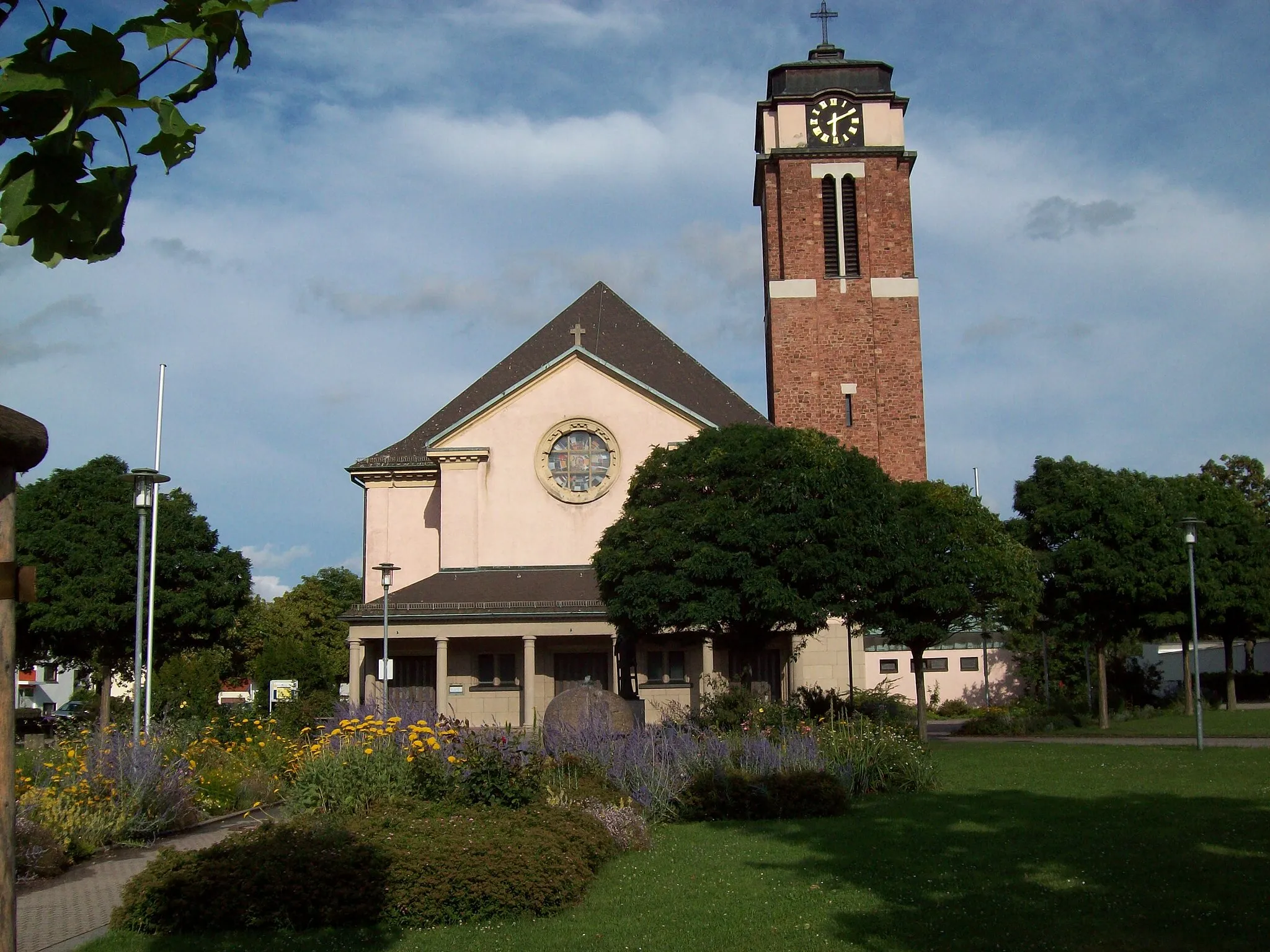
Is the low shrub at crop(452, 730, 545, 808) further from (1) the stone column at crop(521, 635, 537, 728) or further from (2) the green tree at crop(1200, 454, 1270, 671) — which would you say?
(2) the green tree at crop(1200, 454, 1270, 671)

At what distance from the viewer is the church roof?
3381 centimetres

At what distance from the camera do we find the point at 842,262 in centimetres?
4175

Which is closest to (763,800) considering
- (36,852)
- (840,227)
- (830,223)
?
(36,852)

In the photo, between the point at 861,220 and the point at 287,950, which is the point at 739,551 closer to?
the point at 287,950

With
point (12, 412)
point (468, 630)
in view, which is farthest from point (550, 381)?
point (12, 412)

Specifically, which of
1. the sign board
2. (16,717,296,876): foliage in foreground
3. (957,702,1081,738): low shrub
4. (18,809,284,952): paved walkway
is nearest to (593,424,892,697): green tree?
(957,702,1081,738): low shrub

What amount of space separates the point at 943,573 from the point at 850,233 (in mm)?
17285

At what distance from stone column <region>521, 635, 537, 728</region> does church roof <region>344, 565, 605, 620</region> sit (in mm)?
762

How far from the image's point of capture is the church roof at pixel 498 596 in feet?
111

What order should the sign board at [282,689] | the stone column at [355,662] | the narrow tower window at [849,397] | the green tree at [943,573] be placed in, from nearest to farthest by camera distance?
the green tree at [943,573]
the sign board at [282,689]
the stone column at [355,662]
the narrow tower window at [849,397]

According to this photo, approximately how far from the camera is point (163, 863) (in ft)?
32.7

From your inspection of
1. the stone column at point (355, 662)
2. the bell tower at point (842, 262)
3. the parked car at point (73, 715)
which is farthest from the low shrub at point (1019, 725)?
the parked car at point (73, 715)

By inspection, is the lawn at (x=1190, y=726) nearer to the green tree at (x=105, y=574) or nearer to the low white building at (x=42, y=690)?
the green tree at (x=105, y=574)

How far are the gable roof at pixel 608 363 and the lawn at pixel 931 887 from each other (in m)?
26.9
